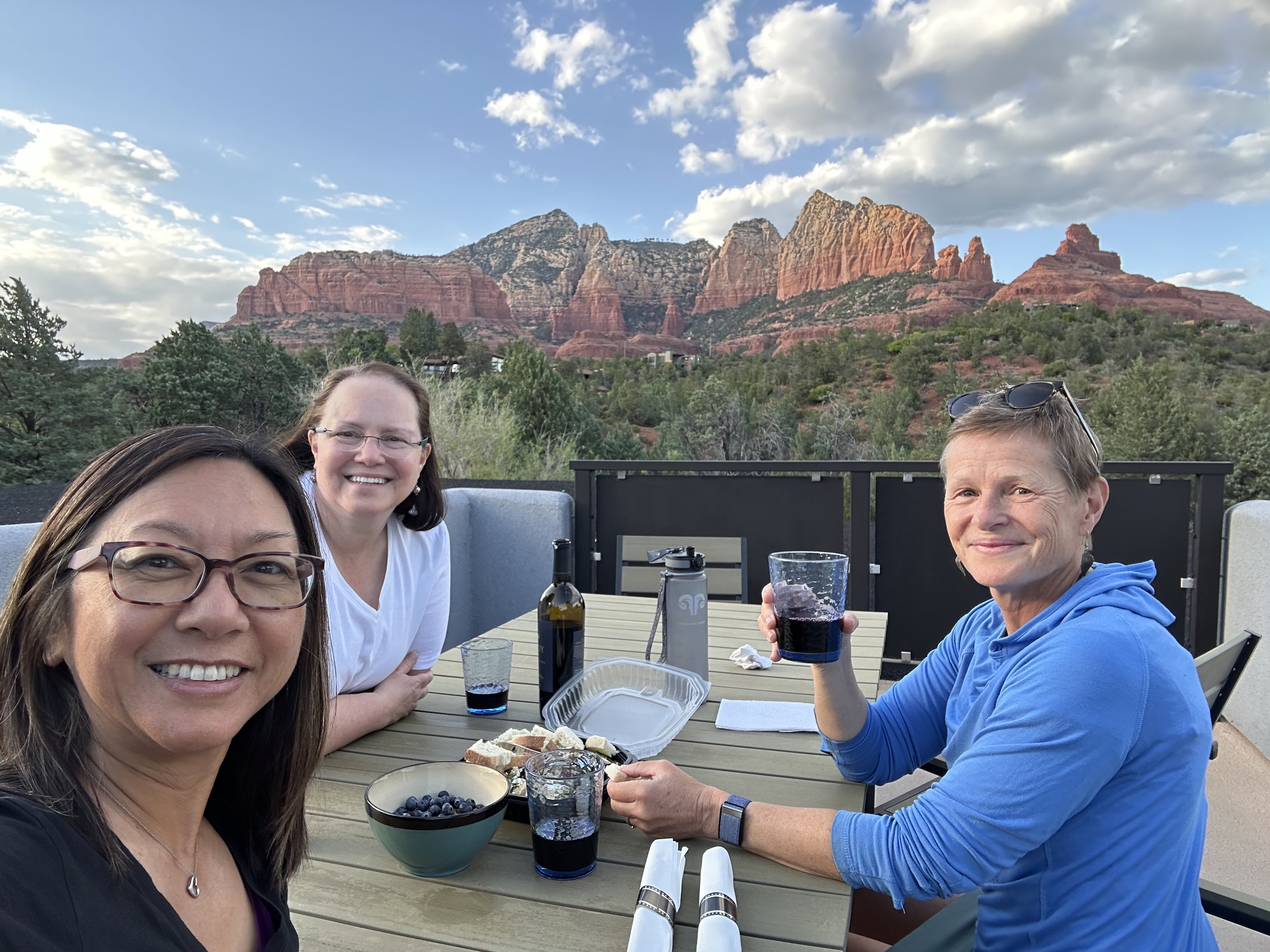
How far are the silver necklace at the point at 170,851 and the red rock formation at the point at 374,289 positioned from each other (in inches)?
2221

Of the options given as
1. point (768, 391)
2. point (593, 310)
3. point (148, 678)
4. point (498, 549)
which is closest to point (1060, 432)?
point (148, 678)

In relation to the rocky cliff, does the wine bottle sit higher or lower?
lower

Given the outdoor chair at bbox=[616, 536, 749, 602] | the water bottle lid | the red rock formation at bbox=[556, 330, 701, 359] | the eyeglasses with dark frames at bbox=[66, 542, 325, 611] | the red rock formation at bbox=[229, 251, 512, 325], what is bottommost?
the outdoor chair at bbox=[616, 536, 749, 602]

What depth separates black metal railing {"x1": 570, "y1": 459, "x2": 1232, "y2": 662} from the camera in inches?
141

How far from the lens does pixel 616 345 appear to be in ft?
178

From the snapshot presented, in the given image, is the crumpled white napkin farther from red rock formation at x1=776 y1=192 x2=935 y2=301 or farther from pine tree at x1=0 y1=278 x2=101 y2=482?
red rock formation at x1=776 y1=192 x2=935 y2=301

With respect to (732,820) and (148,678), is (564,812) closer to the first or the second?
(732,820)

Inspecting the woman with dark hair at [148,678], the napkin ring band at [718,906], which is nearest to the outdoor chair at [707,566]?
the napkin ring band at [718,906]

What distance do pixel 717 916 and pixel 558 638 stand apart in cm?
73

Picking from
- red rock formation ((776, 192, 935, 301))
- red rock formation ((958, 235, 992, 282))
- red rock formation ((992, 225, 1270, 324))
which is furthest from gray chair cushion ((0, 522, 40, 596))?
red rock formation ((776, 192, 935, 301))

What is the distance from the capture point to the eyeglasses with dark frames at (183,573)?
624 mm

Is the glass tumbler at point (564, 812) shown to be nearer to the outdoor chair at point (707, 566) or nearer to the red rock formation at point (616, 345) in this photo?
the outdoor chair at point (707, 566)

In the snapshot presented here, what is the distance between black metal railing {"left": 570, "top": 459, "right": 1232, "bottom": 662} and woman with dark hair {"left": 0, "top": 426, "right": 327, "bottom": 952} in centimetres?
295

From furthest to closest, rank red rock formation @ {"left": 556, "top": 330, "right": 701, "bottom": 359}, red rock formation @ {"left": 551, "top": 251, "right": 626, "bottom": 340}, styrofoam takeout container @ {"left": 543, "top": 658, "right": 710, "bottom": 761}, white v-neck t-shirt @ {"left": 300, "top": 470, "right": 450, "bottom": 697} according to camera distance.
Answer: red rock formation @ {"left": 551, "top": 251, "right": 626, "bottom": 340} < red rock formation @ {"left": 556, "top": 330, "right": 701, "bottom": 359} < white v-neck t-shirt @ {"left": 300, "top": 470, "right": 450, "bottom": 697} < styrofoam takeout container @ {"left": 543, "top": 658, "right": 710, "bottom": 761}
